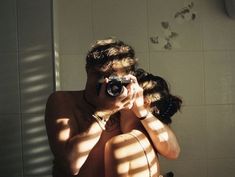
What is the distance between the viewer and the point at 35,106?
1.18m

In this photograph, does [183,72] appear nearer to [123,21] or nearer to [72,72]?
[123,21]

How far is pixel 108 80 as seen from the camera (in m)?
0.83

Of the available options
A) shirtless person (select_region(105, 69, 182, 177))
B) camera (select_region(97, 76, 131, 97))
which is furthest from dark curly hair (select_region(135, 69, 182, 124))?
camera (select_region(97, 76, 131, 97))

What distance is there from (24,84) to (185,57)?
0.62 metres

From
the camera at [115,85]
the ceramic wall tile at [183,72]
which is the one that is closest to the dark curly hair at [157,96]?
the camera at [115,85]

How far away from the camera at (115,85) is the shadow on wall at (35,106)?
1.26 ft

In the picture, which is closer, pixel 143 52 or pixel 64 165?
pixel 64 165

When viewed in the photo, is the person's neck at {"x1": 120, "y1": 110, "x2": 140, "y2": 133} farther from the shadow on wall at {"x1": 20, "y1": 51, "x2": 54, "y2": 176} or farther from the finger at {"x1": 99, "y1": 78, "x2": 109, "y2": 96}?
the shadow on wall at {"x1": 20, "y1": 51, "x2": 54, "y2": 176}

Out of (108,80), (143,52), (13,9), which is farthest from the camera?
(143,52)

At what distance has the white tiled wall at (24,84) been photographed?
3.81 feet

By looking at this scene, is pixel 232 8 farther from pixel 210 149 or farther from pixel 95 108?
pixel 95 108

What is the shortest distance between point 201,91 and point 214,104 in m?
0.07

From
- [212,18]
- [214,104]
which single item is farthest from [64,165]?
[212,18]

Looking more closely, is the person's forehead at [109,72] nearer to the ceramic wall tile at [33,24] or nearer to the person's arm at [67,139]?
the person's arm at [67,139]
